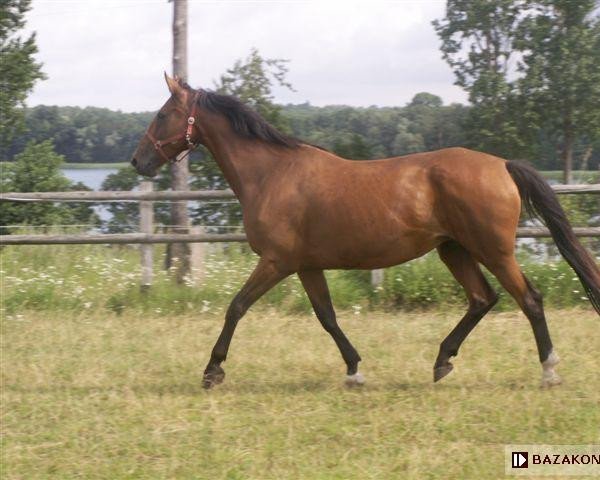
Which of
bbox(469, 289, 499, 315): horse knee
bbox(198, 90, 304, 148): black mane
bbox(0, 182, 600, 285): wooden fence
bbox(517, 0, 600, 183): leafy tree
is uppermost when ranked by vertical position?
bbox(517, 0, 600, 183): leafy tree

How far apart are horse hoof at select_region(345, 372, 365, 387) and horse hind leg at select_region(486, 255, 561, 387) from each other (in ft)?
4.01

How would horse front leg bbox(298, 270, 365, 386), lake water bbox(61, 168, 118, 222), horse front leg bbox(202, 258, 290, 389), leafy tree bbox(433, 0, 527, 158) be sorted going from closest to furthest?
1. horse front leg bbox(202, 258, 290, 389)
2. horse front leg bbox(298, 270, 365, 386)
3. lake water bbox(61, 168, 118, 222)
4. leafy tree bbox(433, 0, 527, 158)

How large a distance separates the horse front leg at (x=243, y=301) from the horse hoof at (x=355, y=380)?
89 centimetres

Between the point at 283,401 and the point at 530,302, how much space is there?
1.80 m

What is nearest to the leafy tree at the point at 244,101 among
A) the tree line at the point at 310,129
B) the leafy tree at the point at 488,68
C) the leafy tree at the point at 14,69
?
the tree line at the point at 310,129

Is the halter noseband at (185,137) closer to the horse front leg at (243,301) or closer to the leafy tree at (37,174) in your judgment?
the horse front leg at (243,301)

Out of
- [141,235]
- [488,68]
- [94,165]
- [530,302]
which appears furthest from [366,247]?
[488,68]

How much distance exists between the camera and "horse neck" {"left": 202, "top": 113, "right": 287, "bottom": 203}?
575 cm

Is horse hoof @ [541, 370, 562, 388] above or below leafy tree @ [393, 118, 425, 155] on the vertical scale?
below

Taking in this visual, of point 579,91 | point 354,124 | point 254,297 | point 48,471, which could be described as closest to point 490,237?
point 254,297

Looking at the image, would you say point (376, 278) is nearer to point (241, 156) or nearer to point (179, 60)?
point (241, 156)

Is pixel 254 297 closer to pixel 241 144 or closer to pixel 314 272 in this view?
pixel 314 272

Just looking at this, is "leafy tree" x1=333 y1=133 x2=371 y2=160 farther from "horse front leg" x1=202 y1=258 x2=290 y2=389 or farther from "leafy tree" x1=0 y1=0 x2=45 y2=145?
"leafy tree" x1=0 y1=0 x2=45 y2=145

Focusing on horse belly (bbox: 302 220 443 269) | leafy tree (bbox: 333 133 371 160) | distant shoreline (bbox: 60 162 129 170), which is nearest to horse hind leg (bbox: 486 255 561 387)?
horse belly (bbox: 302 220 443 269)
